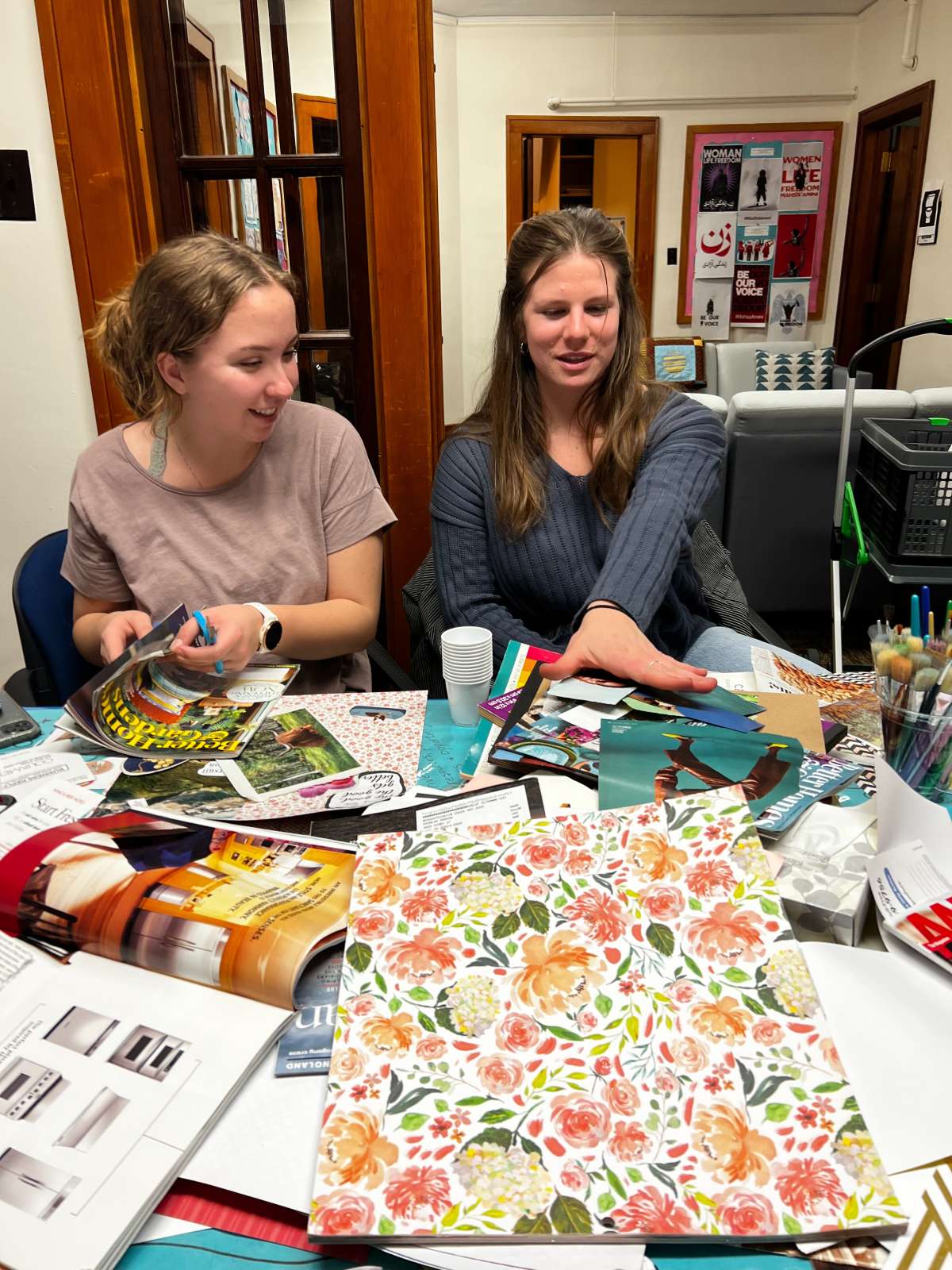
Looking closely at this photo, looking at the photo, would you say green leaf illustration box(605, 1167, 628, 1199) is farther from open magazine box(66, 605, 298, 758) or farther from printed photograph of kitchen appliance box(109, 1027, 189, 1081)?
open magazine box(66, 605, 298, 758)

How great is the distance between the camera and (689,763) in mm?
873

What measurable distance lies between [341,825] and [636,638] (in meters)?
0.47

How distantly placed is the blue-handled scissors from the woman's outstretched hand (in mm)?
445

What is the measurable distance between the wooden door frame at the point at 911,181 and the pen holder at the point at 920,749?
5.34 metres

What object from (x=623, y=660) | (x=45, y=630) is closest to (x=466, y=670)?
(x=623, y=660)

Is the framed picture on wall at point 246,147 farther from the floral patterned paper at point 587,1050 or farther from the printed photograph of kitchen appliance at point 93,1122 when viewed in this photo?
the printed photograph of kitchen appliance at point 93,1122

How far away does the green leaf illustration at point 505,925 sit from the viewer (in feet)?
2.17

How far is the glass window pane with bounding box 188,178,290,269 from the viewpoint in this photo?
1.96 m

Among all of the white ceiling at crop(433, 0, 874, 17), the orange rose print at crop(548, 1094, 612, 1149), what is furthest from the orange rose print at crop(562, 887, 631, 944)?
the white ceiling at crop(433, 0, 874, 17)

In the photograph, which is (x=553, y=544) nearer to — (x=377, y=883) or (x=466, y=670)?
(x=466, y=670)

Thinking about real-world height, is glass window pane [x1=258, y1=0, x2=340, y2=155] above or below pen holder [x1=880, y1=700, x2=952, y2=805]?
above

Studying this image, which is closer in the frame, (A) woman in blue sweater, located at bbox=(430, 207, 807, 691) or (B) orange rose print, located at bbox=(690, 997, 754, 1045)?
(B) orange rose print, located at bbox=(690, 997, 754, 1045)

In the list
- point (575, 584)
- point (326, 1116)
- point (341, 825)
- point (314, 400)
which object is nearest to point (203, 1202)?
point (326, 1116)

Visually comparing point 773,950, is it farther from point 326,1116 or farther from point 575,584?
point 575,584
